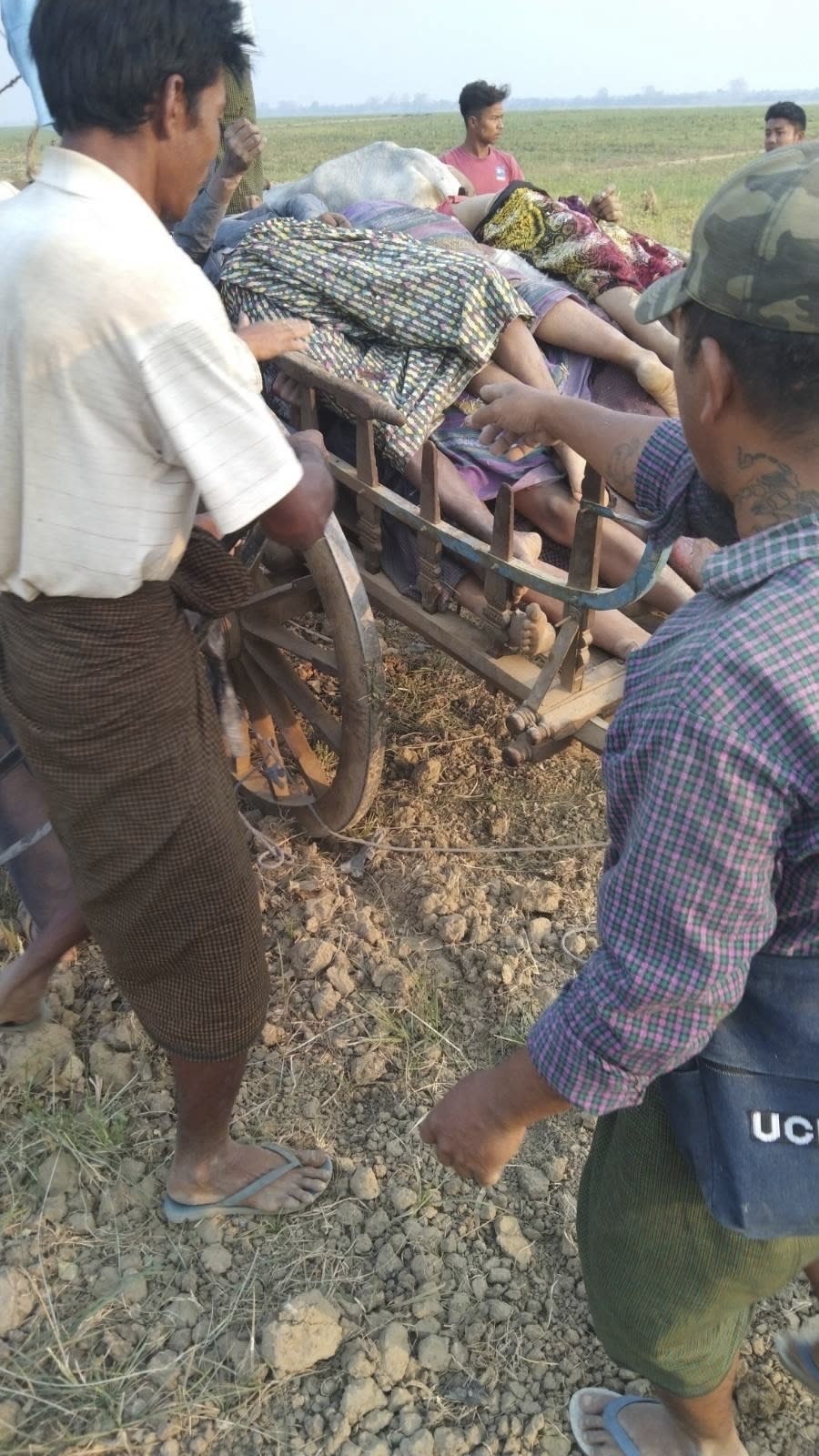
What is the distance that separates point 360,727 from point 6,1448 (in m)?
→ 1.68

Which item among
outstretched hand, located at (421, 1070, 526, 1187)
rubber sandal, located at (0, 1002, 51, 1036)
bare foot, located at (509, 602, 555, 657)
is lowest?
rubber sandal, located at (0, 1002, 51, 1036)

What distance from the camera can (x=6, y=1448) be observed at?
182cm

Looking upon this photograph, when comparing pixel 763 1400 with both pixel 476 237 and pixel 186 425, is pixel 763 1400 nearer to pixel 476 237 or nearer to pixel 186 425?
pixel 186 425

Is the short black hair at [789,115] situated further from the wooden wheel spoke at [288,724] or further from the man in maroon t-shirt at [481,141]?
the wooden wheel spoke at [288,724]

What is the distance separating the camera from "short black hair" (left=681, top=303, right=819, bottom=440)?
3.16ft

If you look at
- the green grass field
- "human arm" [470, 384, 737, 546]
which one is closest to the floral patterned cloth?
"human arm" [470, 384, 737, 546]

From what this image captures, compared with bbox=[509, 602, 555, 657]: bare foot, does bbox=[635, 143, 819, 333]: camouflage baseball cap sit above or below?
above

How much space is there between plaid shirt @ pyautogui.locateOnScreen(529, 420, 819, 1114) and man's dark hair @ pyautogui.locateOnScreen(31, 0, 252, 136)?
106 centimetres

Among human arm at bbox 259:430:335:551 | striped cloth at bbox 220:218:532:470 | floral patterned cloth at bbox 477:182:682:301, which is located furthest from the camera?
floral patterned cloth at bbox 477:182:682:301

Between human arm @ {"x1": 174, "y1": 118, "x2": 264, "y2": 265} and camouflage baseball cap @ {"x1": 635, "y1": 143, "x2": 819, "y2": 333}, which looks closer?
camouflage baseball cap @ {"x1": 635, "y1": 143, "x2": 819, "y2": 333}

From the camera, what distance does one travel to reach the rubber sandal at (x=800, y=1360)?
5.96 ft

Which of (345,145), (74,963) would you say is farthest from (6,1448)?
(345,145)

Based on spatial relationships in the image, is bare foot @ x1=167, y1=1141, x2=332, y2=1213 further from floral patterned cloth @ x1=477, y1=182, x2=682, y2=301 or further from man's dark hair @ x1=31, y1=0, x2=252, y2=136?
floral patterned cloth @ x1=477, y1=182, x2=682, y2=301

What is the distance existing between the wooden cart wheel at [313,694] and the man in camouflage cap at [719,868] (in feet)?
4.84
